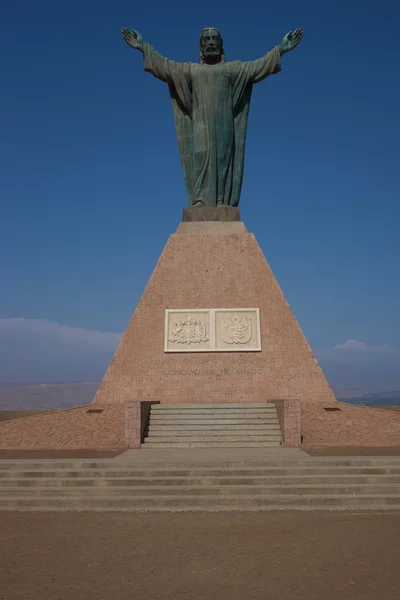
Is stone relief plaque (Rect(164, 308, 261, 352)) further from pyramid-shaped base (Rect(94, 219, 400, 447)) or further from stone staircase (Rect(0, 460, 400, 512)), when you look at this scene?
stone staircase (Rect(0, 460, 400, 512))

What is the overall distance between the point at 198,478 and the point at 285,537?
78.7 inches

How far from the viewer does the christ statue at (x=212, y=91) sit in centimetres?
1645

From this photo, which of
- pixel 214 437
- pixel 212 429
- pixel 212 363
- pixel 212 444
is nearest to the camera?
pixel 212 444

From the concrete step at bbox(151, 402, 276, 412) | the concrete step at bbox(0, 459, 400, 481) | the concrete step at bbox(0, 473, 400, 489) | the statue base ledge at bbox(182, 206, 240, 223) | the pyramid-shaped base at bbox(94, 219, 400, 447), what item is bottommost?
the concrete step at bbox(0, 473, 400, 489)

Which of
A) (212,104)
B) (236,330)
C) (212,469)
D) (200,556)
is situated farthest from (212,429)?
(212,104)

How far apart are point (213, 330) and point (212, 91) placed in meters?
6.91

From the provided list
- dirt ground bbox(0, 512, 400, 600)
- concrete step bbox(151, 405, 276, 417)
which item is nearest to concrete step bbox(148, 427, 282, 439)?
concrete step bbox(151, 405, 276, 417)

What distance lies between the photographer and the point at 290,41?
54.5ft

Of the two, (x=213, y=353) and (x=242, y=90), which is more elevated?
(x=242, y=90)

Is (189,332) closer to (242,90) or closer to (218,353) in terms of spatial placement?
(218,353)

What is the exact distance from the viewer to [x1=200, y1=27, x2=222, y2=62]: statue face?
1641 cm

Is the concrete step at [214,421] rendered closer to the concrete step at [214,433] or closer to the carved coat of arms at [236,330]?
the concrete step at [214,433]

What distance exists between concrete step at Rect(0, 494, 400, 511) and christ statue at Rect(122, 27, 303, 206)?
34.8 feet

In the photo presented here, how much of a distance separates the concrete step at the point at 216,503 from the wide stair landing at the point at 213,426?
11.5 feet
